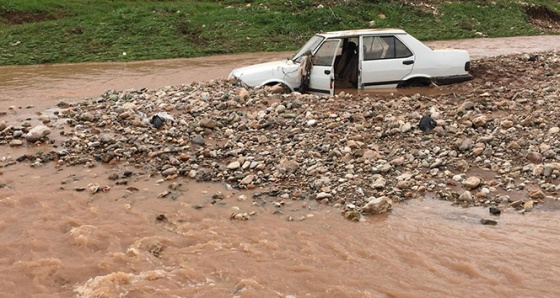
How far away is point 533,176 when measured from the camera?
5.96m

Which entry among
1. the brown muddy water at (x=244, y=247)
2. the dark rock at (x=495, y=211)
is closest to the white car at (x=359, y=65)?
the brown muddy water at (x=244, y=247)

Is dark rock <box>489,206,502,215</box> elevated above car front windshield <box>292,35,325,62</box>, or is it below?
below

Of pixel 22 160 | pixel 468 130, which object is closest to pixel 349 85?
pixel 468 130

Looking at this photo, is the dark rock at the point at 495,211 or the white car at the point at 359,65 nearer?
the dark rock at the point at 495,211

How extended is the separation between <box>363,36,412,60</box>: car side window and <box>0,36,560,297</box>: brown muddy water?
5.10 m

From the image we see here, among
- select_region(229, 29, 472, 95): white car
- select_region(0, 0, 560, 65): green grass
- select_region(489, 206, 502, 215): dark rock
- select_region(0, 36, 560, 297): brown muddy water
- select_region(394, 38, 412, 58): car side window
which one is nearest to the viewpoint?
select_region(0, 36, 560, 297): brown muddy water

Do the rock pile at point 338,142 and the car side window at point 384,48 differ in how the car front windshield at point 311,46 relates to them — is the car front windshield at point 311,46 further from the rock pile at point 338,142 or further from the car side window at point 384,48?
the rock pile at point 338,142

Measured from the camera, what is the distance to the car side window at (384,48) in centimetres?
1022

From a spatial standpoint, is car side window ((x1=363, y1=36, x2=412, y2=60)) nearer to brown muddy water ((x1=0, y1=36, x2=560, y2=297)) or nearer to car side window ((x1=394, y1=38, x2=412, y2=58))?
car side window ((x1=394, y1=38, x2=412, y2=58))

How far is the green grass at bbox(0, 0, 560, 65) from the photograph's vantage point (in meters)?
20.9

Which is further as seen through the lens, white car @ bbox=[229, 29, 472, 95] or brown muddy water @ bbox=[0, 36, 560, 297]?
white car @ bbox=[229, 29, 472, 95]

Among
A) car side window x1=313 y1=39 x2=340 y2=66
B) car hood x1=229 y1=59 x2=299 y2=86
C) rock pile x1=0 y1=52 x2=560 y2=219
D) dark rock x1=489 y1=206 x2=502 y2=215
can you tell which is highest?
car side window x1=313 y1=39 x2=340 y2=66

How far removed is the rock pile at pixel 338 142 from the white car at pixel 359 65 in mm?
475

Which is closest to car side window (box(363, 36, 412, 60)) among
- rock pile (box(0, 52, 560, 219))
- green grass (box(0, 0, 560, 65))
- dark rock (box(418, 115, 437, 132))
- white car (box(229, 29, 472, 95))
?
white car (box(229, 29, 472, 95))
